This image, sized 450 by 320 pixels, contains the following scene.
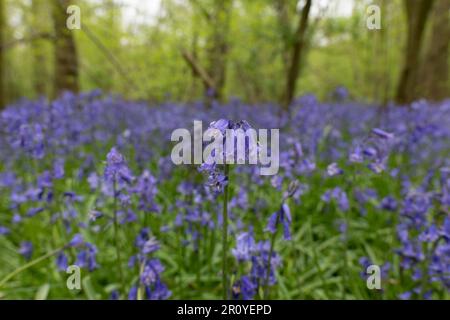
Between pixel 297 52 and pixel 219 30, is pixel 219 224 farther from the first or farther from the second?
pixel 219 30

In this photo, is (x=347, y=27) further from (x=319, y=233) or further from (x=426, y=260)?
(x=426, y=260)

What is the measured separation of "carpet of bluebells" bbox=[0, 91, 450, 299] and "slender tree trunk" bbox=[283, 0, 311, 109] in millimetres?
504

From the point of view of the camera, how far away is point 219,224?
117 inches

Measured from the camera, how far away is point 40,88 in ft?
63.5

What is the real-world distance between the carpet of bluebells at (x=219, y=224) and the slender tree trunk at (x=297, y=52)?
19.8 inches

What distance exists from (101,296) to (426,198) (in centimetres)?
223

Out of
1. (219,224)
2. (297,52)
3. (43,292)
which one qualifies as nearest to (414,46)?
(297,52)

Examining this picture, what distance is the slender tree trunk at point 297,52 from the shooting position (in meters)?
5.19

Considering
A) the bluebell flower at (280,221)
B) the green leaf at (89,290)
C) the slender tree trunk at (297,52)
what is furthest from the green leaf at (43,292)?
the slender tree trunk at (297,52)

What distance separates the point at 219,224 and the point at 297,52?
3.30 meters

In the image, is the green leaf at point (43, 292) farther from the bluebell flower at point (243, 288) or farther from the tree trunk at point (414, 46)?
the tree trunk at point (414, 46)

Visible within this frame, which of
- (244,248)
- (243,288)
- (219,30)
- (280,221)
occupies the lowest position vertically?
(243,288)

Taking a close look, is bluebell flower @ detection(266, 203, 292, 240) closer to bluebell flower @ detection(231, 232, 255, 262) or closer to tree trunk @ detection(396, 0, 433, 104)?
bluebell flower @ detection(231, 232, 255, 262)

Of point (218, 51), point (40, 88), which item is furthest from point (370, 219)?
point (40, 88)
